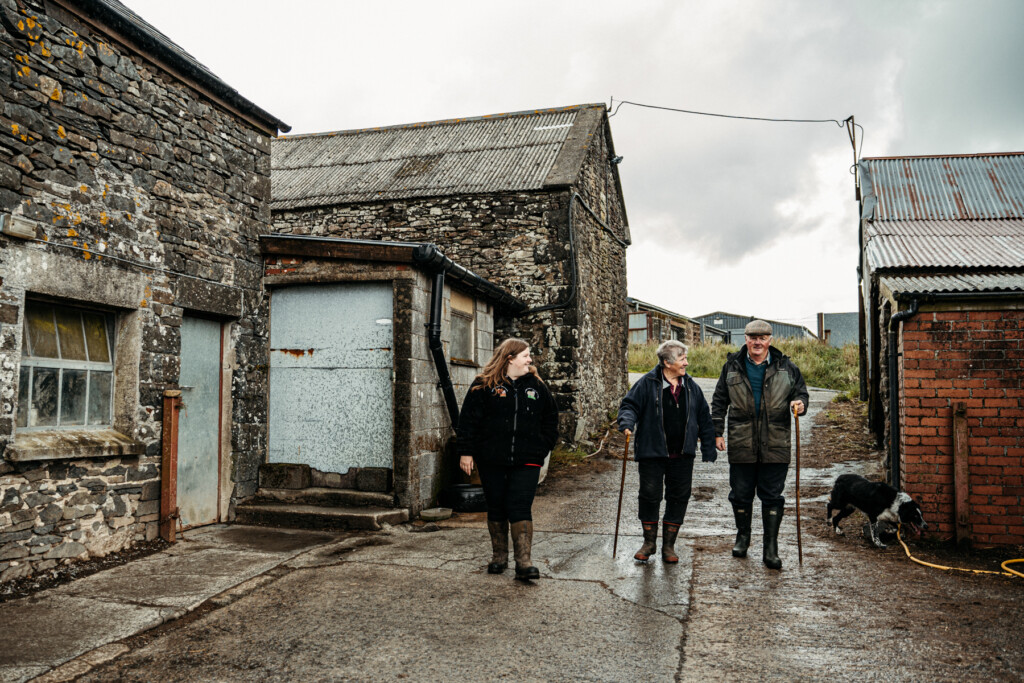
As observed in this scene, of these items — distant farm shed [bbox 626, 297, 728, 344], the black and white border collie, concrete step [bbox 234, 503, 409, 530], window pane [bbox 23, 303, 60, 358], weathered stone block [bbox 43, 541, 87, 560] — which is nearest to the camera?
weathered stone block [bbox 43, 541, 87, 560]

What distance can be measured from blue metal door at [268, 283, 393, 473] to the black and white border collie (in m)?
4.40

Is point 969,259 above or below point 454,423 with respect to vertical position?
above

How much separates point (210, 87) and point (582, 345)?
7.14m

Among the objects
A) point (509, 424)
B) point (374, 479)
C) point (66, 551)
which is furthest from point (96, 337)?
point (509, 424)

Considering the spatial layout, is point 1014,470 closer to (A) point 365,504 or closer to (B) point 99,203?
(A) point 365,504

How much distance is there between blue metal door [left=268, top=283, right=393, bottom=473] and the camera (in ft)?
24.0

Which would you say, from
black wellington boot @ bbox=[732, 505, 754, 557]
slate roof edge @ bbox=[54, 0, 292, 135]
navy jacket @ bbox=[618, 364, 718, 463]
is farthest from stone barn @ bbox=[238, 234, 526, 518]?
black wellington boot @ bbox=[732, 505, 754, 557]

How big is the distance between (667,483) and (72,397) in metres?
4.79

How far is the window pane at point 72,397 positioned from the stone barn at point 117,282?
0.5 inches

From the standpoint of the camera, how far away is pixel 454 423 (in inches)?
321

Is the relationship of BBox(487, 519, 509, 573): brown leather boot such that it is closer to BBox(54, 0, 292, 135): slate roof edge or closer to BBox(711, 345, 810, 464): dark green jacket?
BBox(711, 345, 810, 464): dark green jacket

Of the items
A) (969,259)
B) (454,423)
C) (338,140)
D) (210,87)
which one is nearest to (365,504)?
(454,423)

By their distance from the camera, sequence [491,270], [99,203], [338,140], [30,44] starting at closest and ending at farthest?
1. [30,44]
2. [99,203]
3. [491,270]
4. [338,140]

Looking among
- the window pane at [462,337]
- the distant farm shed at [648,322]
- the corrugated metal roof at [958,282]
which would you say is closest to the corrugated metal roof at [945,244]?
the corrugated metal roof at [958,282]
